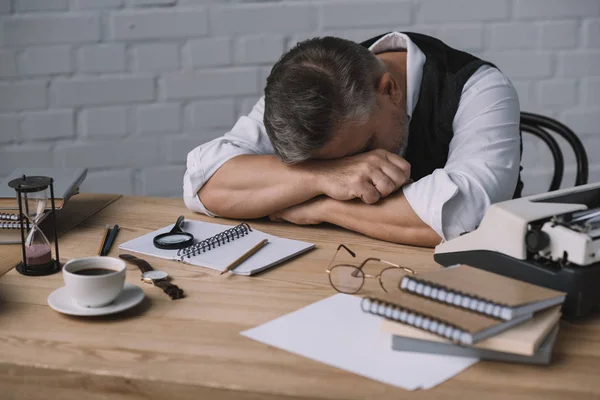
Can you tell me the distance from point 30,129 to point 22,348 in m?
1.77

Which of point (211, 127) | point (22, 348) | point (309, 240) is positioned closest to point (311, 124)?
point (309, 240)

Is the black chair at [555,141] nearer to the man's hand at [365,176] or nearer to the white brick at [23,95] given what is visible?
the man's hand at [365,176]

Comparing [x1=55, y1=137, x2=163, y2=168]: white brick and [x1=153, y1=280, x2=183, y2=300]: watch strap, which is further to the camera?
[x1=55, y1=137, x2=163, y2=168]: white brick

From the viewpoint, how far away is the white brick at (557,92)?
253 centimetres

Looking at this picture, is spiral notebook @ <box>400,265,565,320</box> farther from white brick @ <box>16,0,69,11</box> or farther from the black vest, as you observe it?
white brick @ <box>16,0,69,11</box>

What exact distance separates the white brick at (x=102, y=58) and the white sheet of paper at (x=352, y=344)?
1683 mm

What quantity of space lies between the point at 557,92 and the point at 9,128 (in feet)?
6.40

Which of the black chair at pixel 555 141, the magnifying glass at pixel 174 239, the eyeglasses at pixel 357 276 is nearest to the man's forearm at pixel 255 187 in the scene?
the magnifying glass at pixel 174 239

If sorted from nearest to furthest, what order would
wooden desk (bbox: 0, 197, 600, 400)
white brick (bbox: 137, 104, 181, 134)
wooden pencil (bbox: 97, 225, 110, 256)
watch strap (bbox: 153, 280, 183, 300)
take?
wooden desk (bbox: 0, 197, 600, 400)
watch strap (bbox: 153, 280, 183, 300)
wooden pencil (bbox: 97, 225, 110, 256)
white brick (bbox: 137, 104, 181, 134)

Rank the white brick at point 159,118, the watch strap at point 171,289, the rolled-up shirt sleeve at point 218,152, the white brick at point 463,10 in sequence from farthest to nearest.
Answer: the white brick at point 159,118
the white brick at point 463,10
the rolled-up shirt sleeve at point 218,152
the watch strap at point 171,289

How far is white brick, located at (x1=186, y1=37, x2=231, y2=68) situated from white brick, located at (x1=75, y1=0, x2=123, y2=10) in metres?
0.28

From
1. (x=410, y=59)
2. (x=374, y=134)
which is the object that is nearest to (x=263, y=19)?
(x=410, y=59)

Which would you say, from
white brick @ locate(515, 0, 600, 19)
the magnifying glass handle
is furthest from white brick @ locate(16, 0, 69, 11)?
white brick @ locate(515, 0, 600, 19)

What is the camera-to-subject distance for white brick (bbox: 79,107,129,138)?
2574mm
